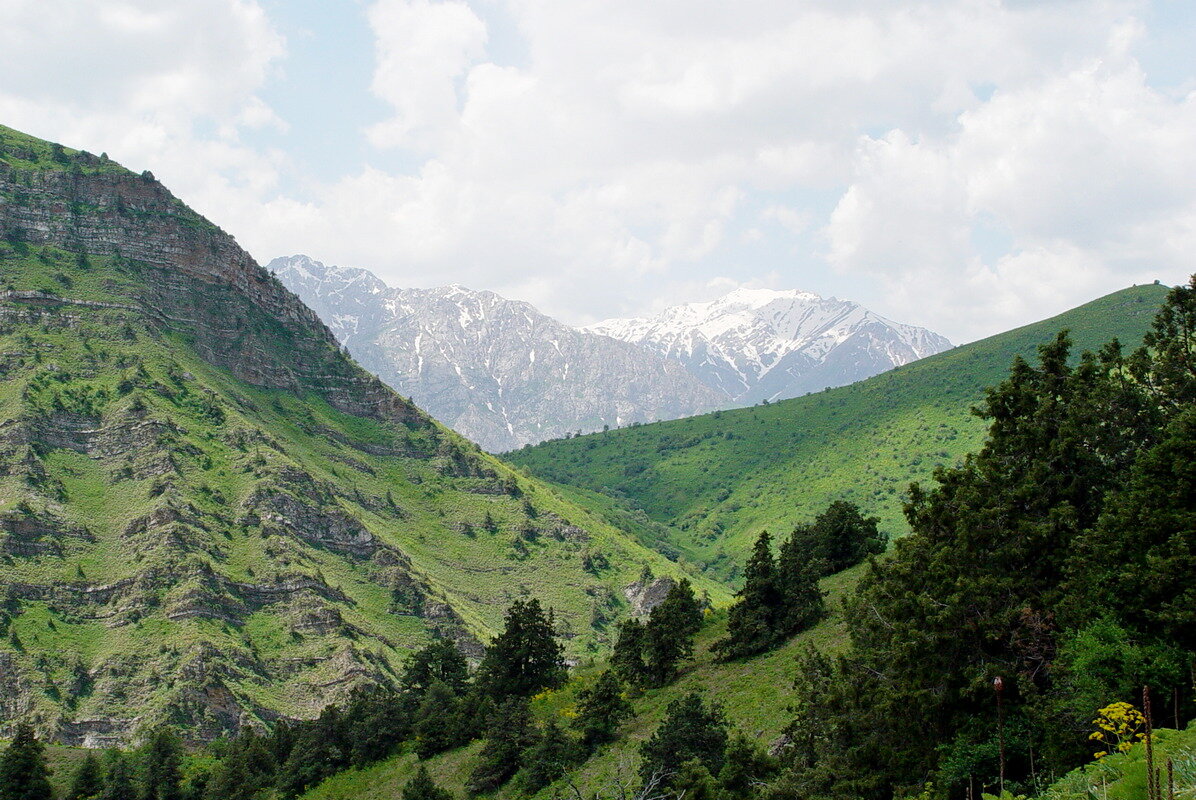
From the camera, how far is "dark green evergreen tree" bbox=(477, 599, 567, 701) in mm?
68562

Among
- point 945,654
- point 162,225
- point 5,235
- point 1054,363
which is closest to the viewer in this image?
point 945,654

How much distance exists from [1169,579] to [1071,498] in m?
6.47

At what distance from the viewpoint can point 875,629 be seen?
3606 cm

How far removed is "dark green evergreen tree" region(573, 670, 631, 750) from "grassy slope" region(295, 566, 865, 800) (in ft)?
3.29

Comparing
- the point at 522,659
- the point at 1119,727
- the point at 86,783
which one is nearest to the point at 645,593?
the point at 86,783

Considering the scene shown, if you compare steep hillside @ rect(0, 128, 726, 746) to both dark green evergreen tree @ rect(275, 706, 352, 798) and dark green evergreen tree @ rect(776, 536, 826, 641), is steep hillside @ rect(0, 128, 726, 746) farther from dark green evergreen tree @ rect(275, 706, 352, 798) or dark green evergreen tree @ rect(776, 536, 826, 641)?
dark green evergreen tree @ rect(776, 536, 826, 641)

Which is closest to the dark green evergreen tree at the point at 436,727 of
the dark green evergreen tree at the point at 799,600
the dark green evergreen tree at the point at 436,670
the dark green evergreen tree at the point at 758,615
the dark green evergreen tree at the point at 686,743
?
the dark green evergreen tree at the point at 436,670

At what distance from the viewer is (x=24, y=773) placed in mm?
80000

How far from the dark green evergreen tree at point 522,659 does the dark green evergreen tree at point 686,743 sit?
25.1m

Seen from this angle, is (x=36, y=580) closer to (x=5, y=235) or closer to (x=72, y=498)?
(x=72, y=498)

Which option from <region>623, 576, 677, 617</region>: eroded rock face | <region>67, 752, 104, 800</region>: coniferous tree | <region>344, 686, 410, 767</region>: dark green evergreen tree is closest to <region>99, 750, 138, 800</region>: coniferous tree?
<region>67, 752, 104, 800</region>: coniferous tree

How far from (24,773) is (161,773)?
1159cm

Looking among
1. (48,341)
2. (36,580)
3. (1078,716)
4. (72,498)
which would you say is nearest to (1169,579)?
(1078,716)

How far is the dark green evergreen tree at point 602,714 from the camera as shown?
5478cm
